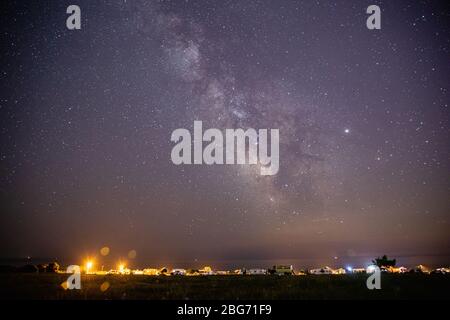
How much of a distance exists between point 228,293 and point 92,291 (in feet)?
19.1

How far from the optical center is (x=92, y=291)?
15703 millimetres

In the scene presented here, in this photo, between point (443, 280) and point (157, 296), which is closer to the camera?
point (157, 296)
